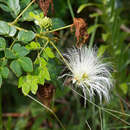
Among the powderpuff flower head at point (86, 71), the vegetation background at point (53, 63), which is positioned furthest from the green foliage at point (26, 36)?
the powderpuff flower head at point (86, 71)

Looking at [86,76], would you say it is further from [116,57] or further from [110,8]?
[110,8]

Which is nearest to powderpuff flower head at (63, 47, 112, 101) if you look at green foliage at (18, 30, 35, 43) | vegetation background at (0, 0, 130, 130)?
vegetation background at (0, 0, 130, 130)

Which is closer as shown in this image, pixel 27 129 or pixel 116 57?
pixel 116 57

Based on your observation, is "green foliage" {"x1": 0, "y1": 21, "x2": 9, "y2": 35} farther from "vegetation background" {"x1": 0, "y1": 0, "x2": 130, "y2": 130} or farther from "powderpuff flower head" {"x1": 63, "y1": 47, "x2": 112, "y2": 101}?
"powderpuff flower head" {"x1": 63, "y1": 47, "x2": 112, "y2": 101}

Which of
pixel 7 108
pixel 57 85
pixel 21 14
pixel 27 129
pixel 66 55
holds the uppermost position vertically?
pixel 21 14

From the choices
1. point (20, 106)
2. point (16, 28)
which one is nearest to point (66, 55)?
point (16, 28)

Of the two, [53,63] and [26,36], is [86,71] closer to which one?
[53,63]
